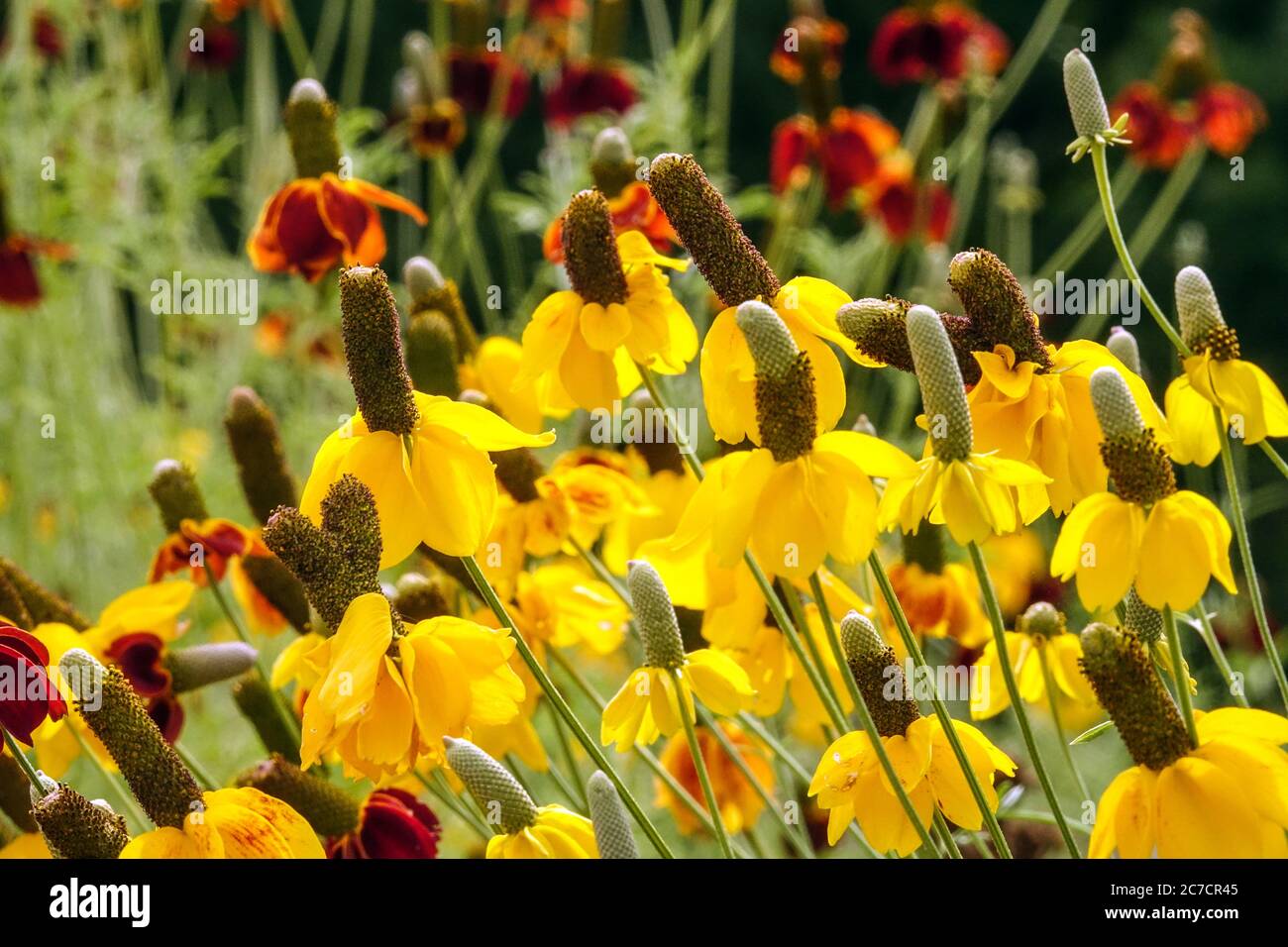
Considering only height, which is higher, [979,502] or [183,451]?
[979,502]

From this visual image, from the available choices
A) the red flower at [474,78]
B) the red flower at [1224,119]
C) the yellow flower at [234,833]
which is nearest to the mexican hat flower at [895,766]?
the yellow flower at [234,833]

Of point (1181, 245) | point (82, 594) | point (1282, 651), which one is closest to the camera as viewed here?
point (1181, 245)

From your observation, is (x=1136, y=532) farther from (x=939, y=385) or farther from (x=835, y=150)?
(x=835, y=150)

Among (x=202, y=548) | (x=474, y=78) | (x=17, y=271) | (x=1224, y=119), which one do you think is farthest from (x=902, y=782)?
(x=1224, y=119)

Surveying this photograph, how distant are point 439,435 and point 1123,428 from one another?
0.27 m

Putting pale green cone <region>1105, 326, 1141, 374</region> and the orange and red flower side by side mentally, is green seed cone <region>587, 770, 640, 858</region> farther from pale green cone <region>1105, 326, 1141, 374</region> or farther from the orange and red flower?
the orange and red flower

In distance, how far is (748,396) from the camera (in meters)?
0.62

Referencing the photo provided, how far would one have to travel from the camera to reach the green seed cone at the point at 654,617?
63 cm

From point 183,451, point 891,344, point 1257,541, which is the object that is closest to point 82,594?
point 183,451

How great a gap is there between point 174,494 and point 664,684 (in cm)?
38

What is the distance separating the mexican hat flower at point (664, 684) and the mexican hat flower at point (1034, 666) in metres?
0.14

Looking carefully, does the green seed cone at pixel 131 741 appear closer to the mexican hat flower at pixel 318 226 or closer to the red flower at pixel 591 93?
the mexican hat flower at pixel 318 226
